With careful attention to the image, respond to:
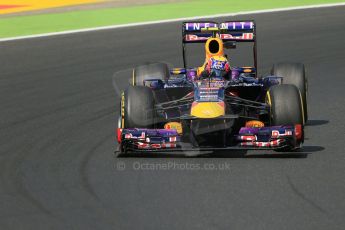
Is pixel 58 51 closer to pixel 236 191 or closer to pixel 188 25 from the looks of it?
pixel 188 25

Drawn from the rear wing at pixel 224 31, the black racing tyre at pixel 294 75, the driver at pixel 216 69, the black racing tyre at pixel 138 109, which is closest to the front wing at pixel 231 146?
the black racing tyre at pixel 138 109

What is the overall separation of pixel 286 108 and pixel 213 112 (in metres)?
0.97

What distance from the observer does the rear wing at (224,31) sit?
15.5 metres

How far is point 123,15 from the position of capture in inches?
1123

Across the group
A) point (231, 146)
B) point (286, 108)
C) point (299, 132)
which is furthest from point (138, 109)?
point (299, 132)

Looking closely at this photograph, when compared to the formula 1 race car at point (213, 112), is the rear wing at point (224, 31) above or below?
above

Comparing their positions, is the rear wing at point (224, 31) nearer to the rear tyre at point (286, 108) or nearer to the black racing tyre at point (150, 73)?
the black racing tyre at point (150, 73)

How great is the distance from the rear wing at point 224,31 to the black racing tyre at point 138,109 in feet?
7.71

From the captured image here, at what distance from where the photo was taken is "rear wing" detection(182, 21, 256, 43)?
15547mm

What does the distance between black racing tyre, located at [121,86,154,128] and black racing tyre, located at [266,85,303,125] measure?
5.12ft

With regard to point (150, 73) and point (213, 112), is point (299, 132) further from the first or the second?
point (150, 73)

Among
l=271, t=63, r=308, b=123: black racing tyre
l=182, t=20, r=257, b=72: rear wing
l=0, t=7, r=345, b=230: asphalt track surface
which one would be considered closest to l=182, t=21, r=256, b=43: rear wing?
l=182, t=20, r=257, b=72: rear wing

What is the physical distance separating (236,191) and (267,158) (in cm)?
167

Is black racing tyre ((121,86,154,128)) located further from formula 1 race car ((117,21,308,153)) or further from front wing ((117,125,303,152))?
front wing ((117,125,303,152))
